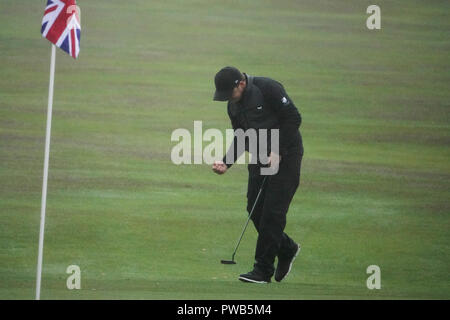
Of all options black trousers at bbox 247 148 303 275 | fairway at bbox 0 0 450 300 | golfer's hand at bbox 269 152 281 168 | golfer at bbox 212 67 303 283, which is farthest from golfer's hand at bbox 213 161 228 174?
fairway at bbox 0 0 450 300

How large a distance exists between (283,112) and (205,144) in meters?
8.02

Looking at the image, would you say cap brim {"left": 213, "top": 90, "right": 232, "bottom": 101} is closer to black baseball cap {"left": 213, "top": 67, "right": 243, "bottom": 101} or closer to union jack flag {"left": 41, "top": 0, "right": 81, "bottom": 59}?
black baseball cap {"left": 213, "top": 67, "right": 243, "bottom": 101}

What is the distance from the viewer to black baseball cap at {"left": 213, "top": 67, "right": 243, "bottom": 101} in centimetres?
826

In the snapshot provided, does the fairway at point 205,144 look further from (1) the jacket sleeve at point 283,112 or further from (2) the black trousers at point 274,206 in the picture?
(1) the jacket sleeve at point 283,112

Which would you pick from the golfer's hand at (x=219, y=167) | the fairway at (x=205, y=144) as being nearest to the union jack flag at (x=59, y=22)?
the golfer's hand at (x=219, y=167)

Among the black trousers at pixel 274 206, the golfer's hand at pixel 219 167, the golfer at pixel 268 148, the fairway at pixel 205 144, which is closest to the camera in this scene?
the golfer at pixel 268 148

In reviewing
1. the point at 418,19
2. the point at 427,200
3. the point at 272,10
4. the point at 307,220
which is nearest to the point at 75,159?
the point at 307,220

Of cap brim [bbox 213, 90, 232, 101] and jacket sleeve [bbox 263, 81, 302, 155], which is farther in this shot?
jacket sleeve [bbox 263, 81, 302, 155]

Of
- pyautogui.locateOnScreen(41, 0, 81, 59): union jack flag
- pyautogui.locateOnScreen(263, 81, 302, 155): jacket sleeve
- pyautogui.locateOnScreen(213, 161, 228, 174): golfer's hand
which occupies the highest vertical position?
pyautogui.locateOnScreen(41, 0, 81, 59): union jack flag

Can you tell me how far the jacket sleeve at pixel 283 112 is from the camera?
8422 mm

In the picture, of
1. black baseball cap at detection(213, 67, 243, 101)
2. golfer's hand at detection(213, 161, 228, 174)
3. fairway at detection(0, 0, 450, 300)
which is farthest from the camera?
fairway at detection(0, 0, 450, 300)

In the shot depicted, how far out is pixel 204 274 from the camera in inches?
383

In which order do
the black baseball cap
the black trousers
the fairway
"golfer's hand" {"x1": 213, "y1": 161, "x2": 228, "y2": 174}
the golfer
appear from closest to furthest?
the black baseball cap, the golfer, the black trousers, "golfer's hand" {"x1": 213, "y1": 161, "x2": 228, "y2": 174}, the fairway

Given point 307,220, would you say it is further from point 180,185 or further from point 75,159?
point 75,159
